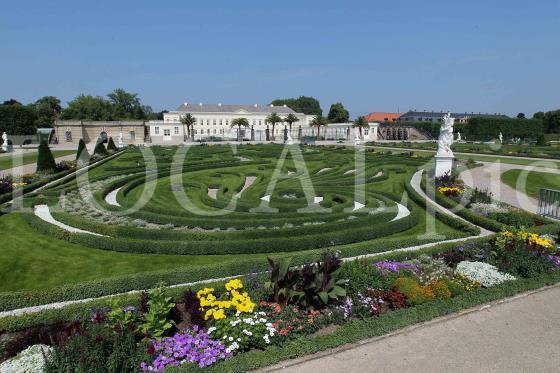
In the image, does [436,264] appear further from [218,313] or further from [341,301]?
[218,313]

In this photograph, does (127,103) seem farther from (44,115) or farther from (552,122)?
(552,122)

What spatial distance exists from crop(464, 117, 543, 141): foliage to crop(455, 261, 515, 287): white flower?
77080 millimetres

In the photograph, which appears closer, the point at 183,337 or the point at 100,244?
the point at 183,337

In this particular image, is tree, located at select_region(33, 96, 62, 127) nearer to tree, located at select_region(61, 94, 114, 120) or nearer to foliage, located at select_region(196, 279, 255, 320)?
tree, located at select_region(61, 94, 114, 120)

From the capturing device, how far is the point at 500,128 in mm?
79938

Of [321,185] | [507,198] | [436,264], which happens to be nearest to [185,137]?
[321,185]

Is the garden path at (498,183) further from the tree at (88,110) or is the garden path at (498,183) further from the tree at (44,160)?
the tree at (88,110)

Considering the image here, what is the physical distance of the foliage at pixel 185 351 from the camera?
6.43 metres

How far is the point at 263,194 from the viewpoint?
19859 mm

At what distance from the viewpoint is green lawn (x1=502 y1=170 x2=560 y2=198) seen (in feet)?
73.4

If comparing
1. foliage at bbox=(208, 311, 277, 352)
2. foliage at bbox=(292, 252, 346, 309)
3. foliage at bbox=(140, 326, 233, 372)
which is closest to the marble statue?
foliage at bbox=(292, 252, 346, 309)

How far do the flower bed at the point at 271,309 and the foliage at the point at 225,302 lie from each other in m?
0.02

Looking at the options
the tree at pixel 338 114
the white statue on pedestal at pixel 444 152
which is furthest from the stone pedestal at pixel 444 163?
the tree at pixel 338 114

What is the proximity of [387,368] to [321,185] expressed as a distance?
16183 millimetres
